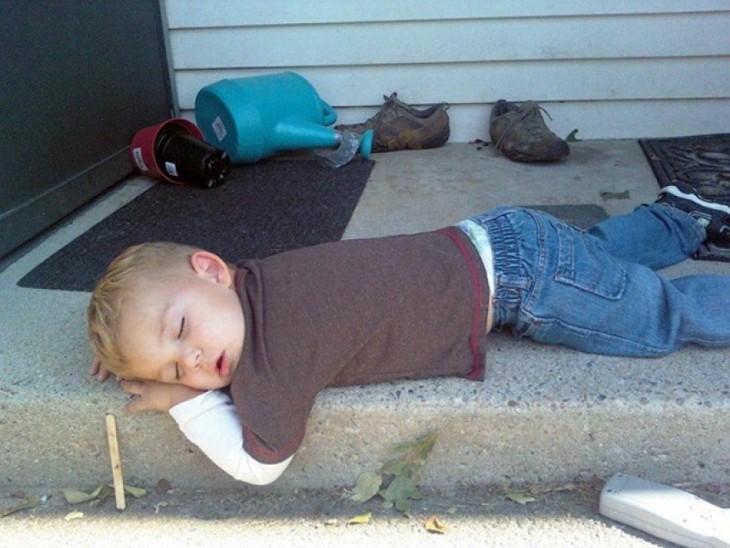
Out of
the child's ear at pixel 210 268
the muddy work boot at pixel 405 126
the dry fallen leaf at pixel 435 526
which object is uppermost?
the child's ear at pixel 210 268

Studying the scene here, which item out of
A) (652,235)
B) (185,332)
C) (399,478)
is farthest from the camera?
(652,235)

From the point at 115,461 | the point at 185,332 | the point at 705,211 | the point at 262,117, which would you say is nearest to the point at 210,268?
the point at 185,332

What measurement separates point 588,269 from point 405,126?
Result: 6.29 feet

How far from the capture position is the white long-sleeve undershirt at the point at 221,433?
4.91 ft

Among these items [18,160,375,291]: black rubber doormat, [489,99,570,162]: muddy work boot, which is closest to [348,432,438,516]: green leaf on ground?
[18,160,375,291]: black rubber doormat

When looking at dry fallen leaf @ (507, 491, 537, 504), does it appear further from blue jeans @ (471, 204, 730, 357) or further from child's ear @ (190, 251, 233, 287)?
child's ear @ (190, 251, 233, 287)

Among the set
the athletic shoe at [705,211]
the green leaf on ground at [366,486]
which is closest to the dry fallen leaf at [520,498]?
the green leaf on ground at [366,486]

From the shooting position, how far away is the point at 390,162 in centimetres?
333

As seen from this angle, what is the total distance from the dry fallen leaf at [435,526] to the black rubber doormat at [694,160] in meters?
1.75

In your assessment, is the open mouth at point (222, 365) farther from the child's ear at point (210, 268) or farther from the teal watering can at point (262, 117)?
the teal watering can at point (262, 117)

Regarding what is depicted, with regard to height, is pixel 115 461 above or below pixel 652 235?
below

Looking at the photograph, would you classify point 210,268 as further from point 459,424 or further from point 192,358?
point 459,424

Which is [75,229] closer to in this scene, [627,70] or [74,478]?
[74,478]

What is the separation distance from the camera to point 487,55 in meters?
3.43
